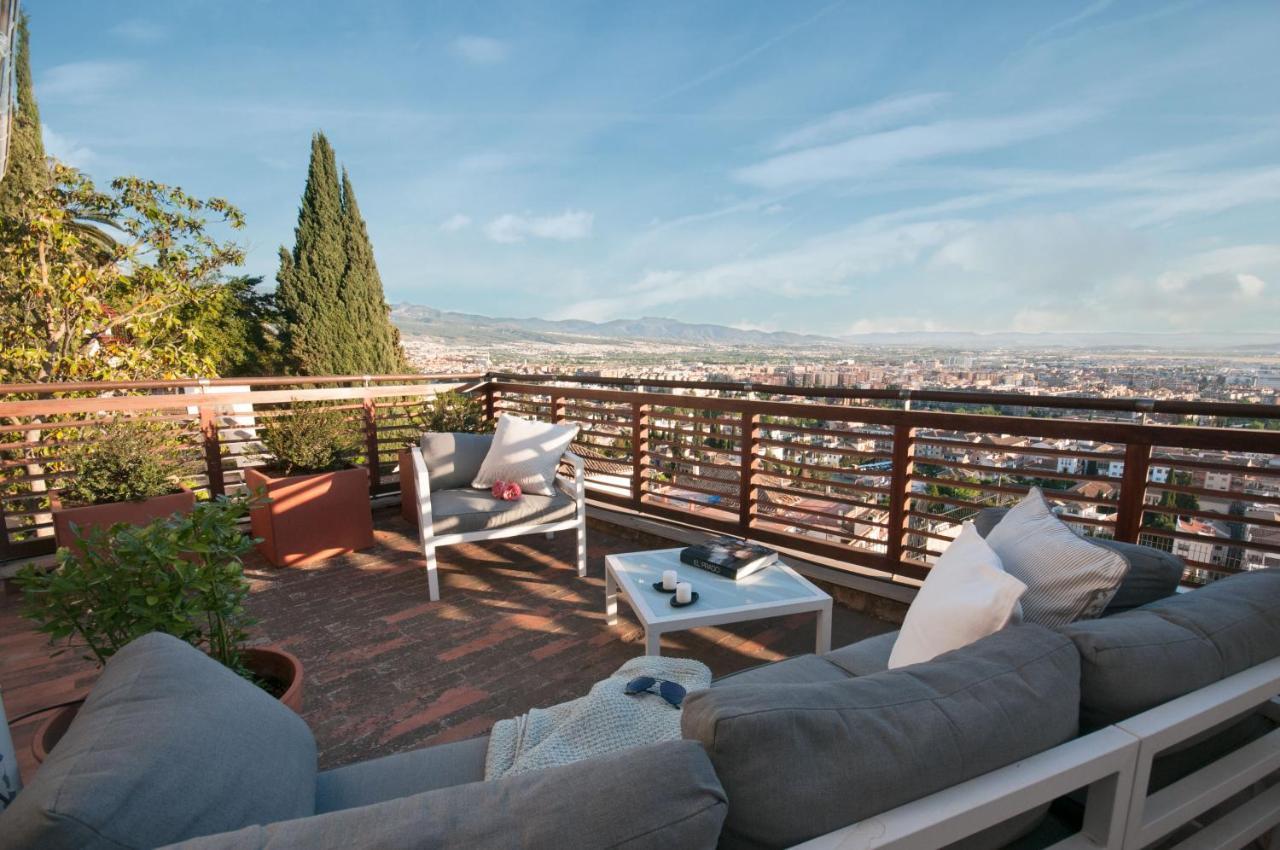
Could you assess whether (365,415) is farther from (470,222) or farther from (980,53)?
(470,222)

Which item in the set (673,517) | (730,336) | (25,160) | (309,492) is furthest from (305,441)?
(25,160)

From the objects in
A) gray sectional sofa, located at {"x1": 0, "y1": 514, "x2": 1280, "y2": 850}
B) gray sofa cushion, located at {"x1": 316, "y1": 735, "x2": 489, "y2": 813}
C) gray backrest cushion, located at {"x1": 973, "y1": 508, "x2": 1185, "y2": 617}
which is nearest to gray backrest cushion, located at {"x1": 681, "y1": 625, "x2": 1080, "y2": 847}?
gray sectional sofa, located at {"x1": 0, "y1": 514, "x2": 1280, "y2": 850}

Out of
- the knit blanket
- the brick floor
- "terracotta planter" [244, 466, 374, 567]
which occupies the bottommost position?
the brick floor

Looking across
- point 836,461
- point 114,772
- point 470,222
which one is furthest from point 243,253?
point 114,772

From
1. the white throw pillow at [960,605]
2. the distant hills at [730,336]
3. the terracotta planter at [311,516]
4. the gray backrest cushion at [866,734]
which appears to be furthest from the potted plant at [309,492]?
the distant hills at [730,336]

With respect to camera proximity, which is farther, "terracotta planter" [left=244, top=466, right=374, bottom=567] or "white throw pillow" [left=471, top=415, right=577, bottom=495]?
"white throw pillow" [left=471, top=415, right=577, bottom=495]

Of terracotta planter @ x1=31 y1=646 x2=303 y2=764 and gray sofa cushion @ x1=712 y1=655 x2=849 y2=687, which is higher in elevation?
gray sofa cushion @ x1=712 y1=655 x2=849 y2=687

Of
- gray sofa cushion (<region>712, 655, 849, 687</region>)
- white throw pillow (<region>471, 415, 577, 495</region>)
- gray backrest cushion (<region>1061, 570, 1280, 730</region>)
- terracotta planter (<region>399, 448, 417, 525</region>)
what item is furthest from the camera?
terracotta planter (<region>399, 448, 417, 525</region>)

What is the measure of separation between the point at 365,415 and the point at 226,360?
7651 millimetres

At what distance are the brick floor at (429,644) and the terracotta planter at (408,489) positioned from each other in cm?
51

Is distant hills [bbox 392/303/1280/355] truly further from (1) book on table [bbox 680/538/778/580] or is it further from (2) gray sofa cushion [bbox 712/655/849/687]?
(2) gray sofa cushion [bbox 712/655/849/687]

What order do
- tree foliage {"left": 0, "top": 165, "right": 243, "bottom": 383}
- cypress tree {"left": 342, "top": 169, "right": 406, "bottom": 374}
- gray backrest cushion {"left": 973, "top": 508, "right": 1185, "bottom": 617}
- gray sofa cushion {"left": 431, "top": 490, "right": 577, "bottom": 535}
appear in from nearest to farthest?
gray backrest cushion {"left": 973, "top": 508, "right": 1185, "bottom": 617} → gray sofa cushion {"left": 431, "top": 490, "right": 577, "bottom": 535} → tree foliage {"left": 0, "top": 165, "right": 243, "bottom": 383} → cypress tree {"left": 342, "top": 169, "right": 406, "bottom": 374}

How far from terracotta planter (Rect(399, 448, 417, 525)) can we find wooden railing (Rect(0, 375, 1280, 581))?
1.69ft

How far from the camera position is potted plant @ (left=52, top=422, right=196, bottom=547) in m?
3.03
